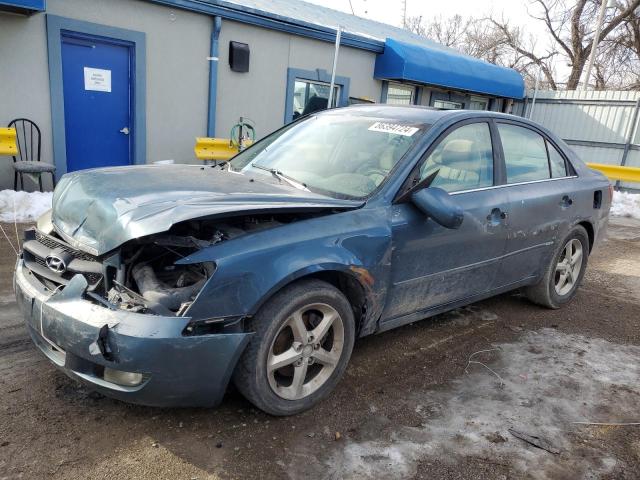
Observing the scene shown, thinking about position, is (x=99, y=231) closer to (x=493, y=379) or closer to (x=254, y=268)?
(x=254, y=268)

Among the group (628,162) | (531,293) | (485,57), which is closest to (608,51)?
(485,57)

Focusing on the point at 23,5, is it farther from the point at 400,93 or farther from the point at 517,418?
the point at 400,93

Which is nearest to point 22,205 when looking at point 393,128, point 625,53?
point 393,128

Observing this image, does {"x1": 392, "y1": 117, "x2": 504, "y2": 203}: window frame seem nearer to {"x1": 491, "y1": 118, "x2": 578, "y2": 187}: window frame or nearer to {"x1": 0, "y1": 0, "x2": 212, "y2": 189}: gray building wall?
{"x1": 491, "y1": 118, "x2": 578, "y2": 187}: window frame

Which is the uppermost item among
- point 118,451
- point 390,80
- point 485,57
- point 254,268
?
point 485,57

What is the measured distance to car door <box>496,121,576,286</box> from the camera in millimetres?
3955

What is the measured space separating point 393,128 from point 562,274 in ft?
7.83

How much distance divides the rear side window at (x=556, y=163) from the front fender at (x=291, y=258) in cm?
218

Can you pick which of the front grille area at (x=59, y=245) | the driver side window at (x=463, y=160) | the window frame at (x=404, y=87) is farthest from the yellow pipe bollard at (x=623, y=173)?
the front grille area at (x=59, y=245)

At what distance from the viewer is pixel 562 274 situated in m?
4.80

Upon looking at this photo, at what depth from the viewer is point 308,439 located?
104 inches

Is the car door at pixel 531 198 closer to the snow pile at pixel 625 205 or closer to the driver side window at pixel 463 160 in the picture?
the driver side window at pixel 463 160

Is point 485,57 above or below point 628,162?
above

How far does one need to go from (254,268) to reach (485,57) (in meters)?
31.8
